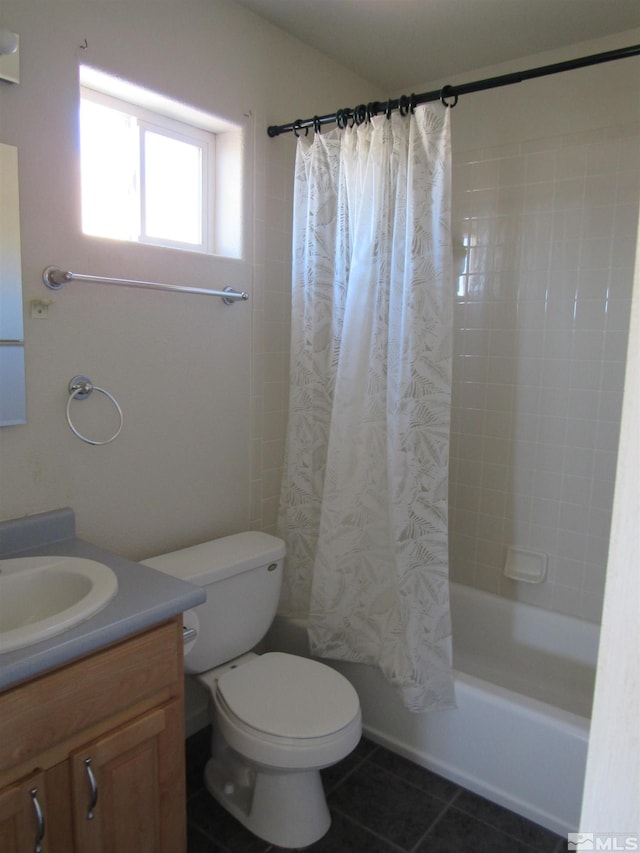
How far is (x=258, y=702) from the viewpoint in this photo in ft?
5.51

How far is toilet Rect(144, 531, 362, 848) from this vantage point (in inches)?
62.2

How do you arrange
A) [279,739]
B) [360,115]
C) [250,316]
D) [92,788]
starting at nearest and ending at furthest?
[92,788]
[279,739]
[360,115]
[250,316]

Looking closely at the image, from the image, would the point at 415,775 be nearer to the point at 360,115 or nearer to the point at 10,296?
the point at 10,296

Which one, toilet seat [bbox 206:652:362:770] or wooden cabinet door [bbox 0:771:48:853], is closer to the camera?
wooden cabinet door [bbox 0:771:48:853]

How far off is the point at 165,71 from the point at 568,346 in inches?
67.2

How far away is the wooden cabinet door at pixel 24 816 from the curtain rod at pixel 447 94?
6.33 feet

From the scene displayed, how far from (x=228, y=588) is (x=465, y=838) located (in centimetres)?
100

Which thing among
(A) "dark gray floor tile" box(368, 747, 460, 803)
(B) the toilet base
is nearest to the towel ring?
(B) the toilet base

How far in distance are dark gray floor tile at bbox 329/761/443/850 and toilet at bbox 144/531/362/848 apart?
129mm

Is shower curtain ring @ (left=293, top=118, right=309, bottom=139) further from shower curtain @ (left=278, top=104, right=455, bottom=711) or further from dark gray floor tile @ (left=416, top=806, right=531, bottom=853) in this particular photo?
dark gray floor tile @ (left=416, top=806, right=531, bottom=853)

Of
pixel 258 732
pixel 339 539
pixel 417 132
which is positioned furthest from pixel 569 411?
pixel 258 732

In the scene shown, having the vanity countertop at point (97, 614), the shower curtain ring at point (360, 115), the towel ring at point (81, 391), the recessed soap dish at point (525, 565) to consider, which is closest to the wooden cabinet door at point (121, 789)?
the vanity countertop at point (97, 614)

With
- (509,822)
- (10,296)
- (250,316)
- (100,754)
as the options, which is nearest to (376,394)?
(250,316)

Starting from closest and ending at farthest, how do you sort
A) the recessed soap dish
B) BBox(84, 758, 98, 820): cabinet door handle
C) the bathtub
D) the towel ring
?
BBox(84, 758, 98, 820): cabinet door handle < the towel ring < the bathtub < the recessed soap dish
